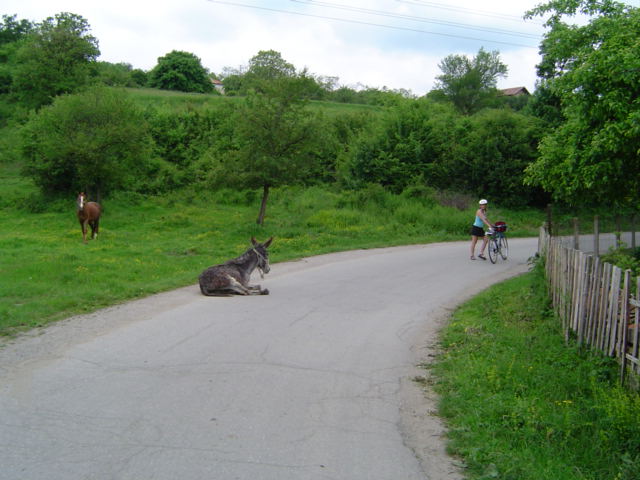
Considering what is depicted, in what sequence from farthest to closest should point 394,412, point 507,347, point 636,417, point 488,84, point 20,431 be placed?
point 488,84, point 507,347, point 394,412, point 636,417, point 20,431

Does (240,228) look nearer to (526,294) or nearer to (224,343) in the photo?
(526,294)

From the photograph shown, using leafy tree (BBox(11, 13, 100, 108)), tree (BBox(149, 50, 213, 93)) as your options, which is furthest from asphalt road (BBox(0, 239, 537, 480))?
tree (BBox(149, 50, 213, 93))

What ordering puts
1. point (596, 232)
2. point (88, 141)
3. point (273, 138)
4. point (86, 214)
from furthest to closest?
point (88, 141) < point (273, 138) < point (86, 214) < point (596, 232)

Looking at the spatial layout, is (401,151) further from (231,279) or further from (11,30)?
(11,30)

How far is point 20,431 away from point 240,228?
19675 mm

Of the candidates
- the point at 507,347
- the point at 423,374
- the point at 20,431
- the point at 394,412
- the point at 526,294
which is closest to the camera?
the point at 20,431

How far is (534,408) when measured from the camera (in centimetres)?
615

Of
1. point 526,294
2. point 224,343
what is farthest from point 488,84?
point 224,343

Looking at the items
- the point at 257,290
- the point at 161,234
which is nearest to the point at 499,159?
the point at 161,234

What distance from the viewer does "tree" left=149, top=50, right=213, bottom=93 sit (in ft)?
242

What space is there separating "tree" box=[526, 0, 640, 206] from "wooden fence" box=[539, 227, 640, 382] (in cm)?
205

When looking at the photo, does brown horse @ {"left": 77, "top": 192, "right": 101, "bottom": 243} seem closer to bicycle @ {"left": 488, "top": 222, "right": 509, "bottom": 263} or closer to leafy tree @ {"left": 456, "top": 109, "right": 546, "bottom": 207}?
bicycle @ {"left": 488, "top": 222, "right": 509, "bottom": 263}

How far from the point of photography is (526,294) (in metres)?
12.6

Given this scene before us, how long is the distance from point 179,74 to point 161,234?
175ft
